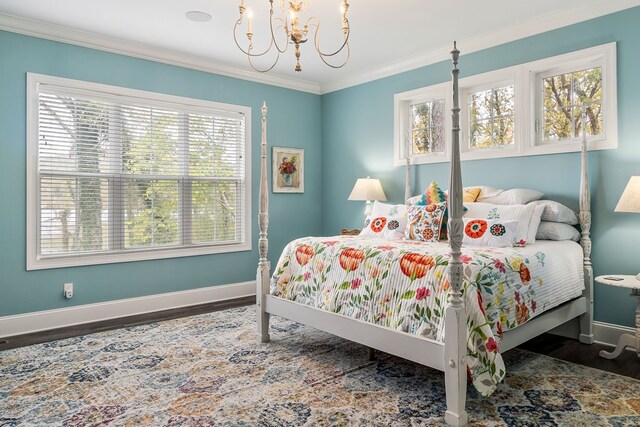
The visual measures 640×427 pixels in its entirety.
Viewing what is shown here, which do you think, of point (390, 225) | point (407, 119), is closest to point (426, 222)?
point (390, 225)

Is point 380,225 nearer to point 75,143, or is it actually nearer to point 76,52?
point 75,143

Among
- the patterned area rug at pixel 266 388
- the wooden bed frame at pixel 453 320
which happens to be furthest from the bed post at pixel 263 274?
the patterned area rug at pixel 266 388

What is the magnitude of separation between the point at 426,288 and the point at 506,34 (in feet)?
8.82

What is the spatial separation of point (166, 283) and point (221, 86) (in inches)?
87.1

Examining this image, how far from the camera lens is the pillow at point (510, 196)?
3.58 meters

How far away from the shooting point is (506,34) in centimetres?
388

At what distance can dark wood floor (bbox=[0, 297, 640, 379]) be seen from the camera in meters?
2.95

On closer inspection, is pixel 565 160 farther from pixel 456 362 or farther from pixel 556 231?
pixel 456 362

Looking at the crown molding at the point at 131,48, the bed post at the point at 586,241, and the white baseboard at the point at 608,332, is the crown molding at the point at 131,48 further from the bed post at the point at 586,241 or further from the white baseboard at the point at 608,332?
the white baseboard at the point at 608,332

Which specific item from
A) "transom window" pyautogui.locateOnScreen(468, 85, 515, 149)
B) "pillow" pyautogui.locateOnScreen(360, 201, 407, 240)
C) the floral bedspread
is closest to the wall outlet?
the floral bedspread

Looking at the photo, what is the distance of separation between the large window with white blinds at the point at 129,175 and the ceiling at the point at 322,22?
1.49 ft

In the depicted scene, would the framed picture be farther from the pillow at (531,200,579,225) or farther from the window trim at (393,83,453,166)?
the pillow at (531,200,579,225)

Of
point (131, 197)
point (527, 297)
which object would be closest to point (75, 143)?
point (131, 197)

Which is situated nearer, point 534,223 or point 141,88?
point 534,223
